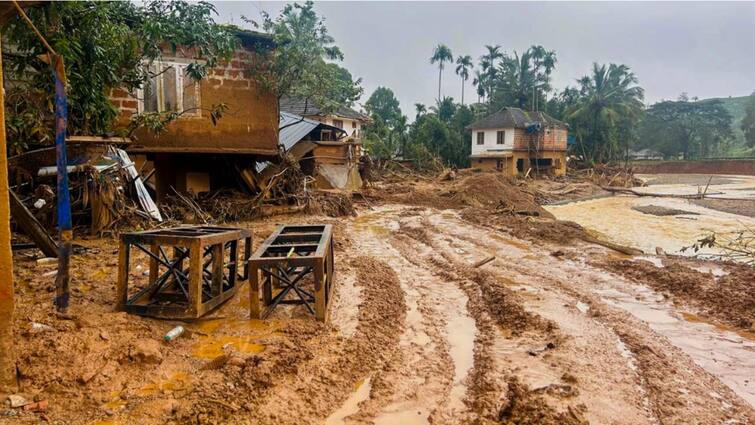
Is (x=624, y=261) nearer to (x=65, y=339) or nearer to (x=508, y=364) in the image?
(x=508, y=364)

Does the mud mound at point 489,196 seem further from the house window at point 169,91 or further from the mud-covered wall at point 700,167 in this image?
the mud-covered wall at point 700,167

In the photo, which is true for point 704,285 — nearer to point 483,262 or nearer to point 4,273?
point 483,262

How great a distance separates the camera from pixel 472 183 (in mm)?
22406

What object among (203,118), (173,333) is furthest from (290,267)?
(203,118)

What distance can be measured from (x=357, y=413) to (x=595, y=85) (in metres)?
55.4

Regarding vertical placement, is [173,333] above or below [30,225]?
below

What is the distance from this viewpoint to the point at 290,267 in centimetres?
524

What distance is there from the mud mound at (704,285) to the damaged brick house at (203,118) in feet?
30.2

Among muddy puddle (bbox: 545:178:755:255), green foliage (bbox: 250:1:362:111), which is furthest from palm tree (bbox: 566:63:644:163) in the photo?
green foliage (bbox: 250:1:362:111)

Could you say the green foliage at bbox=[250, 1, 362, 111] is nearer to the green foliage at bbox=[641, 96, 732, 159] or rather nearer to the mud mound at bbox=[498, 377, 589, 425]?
the mud mound at bbox=[498, 377, 589, 425]

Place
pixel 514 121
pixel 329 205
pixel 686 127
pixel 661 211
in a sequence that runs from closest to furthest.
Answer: pixel 329 205 → pixel 661 211 → pixel 514 121 → pixel 686 127

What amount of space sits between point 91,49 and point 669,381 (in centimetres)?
952

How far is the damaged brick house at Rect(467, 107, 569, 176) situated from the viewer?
Answer: 40656 mm

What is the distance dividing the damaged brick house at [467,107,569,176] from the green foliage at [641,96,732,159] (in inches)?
1056
